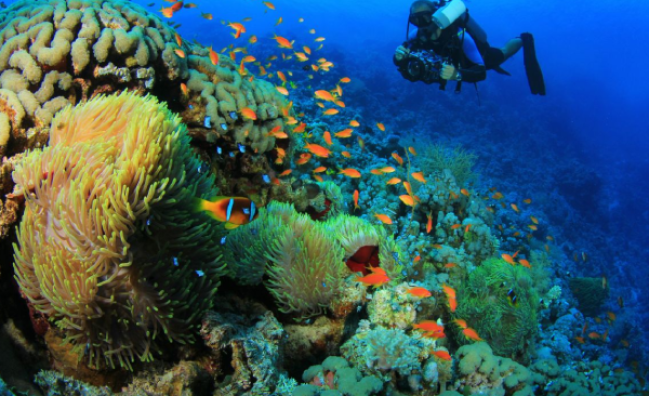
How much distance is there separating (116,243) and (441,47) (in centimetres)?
897

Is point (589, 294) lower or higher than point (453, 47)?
lower

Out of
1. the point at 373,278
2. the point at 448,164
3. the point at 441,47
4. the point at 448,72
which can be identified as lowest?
the point at 373,278

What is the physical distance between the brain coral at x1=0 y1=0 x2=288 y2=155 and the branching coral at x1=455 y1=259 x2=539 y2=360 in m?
3.57

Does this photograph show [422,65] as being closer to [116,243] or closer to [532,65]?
[532,65]

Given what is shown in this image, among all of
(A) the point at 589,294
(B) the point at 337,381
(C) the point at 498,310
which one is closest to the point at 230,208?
(B) the point at 337,381

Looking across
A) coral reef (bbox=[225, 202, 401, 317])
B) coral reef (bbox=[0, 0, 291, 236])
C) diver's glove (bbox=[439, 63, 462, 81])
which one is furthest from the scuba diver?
coral reef (bbox=[225, 202, 401, 317])

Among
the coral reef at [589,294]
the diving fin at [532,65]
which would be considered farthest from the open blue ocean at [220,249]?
the diving fin at [532,65]

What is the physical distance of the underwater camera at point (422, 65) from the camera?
7758 millimetres

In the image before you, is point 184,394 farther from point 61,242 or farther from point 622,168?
point 622,168

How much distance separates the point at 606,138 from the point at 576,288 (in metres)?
32.5

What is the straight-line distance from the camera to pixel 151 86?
13.1 ft

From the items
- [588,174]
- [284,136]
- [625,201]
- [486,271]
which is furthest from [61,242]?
[625,201]

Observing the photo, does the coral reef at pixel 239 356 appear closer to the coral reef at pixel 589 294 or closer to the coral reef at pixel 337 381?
the coral reef at pixel 337 381

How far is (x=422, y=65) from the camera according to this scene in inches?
305
